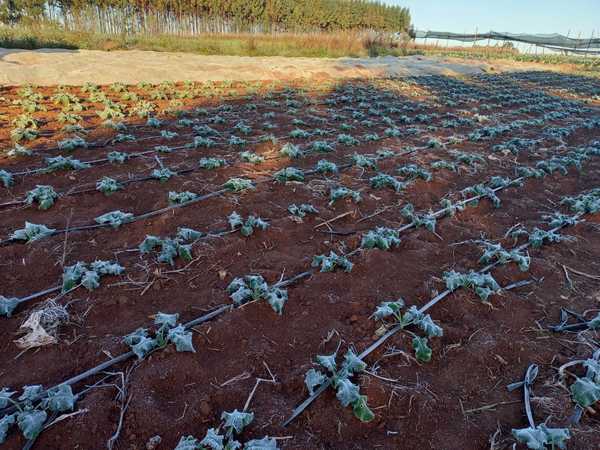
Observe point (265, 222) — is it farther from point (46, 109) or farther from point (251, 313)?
point (46, 109)

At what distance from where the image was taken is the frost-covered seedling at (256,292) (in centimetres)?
310

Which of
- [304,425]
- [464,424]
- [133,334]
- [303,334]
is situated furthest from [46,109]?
[464,424]

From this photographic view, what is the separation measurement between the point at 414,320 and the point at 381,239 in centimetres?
112

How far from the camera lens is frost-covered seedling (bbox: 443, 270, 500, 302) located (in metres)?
3.43

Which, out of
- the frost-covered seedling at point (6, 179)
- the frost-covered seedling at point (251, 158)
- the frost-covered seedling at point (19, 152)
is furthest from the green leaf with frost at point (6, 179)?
the frost-covered seedling at point (251, 158)

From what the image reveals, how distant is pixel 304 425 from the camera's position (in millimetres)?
2309

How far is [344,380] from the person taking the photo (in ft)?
8.02

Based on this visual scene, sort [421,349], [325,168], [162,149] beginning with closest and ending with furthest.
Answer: [421,349], [325,168], [162,149]

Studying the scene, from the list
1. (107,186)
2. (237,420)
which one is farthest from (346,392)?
(107,186)

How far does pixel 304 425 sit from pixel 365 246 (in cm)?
204

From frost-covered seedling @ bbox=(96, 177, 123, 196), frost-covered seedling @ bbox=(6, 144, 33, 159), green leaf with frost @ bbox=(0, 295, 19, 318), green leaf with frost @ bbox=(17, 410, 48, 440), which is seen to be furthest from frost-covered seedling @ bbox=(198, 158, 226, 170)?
green leaf with frost @ bbox=(17, 410, 48, 440)

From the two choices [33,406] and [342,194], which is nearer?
[33,406]

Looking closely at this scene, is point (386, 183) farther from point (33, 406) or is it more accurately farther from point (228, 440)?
point (33, 406)

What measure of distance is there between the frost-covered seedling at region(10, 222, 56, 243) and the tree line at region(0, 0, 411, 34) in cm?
2261
